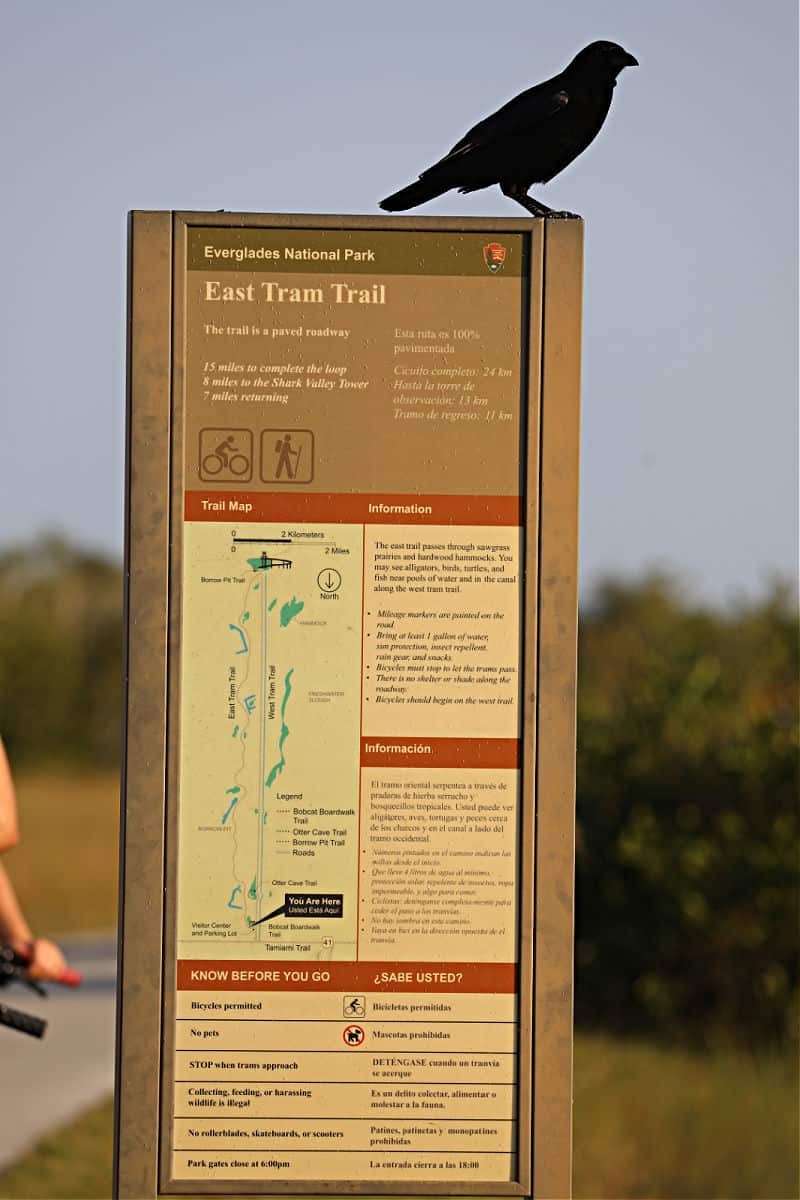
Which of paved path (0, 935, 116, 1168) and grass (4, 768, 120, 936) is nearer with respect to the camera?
paved path (0, 935, 116, 1168)

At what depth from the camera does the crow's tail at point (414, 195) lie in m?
3.64

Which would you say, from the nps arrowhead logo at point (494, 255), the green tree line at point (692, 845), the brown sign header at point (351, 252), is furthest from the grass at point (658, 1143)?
the nps arrowhead logo at point (494, 255)

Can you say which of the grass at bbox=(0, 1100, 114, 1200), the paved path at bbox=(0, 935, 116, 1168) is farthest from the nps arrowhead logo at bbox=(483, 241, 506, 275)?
the paved path at bbox=(0, 935, 116, 1168)

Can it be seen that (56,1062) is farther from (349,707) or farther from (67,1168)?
(349,707)

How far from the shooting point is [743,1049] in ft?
30.7

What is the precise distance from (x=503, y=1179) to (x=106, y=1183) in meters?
4.22

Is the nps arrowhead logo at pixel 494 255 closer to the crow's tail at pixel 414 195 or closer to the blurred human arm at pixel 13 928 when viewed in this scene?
the crow's tail at pixel 414 195

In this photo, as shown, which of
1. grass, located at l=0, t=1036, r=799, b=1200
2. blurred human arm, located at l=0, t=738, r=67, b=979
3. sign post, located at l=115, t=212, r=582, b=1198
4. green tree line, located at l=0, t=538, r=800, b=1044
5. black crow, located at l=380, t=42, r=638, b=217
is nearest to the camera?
blurred human arm, located at l=0, t=738, r=67, b=979

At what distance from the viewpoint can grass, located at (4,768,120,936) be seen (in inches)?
692

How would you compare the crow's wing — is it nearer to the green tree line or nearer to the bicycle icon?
the bicycle icon

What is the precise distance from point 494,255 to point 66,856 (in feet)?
66.9

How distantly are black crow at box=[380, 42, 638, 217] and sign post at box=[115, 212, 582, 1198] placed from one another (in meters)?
0.40

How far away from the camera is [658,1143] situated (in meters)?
7.77

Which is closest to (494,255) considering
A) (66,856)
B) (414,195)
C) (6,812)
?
(414,195)
